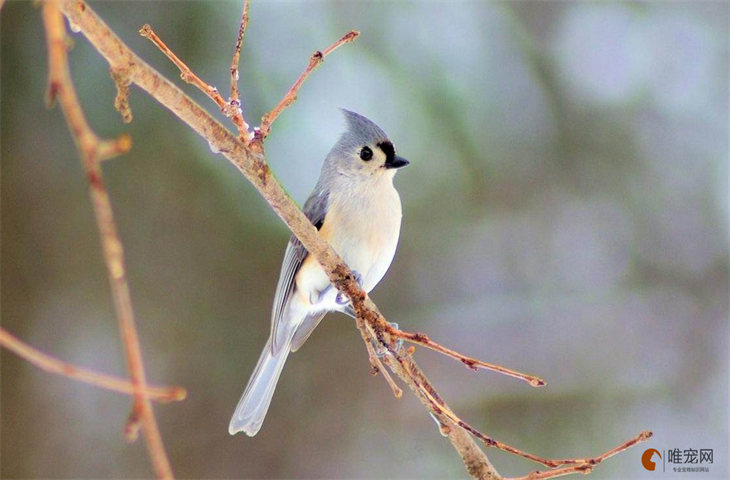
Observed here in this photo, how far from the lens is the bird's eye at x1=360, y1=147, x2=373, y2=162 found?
94.1 inches

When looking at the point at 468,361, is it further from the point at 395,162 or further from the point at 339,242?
the point at 395,162

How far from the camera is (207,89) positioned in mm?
1294

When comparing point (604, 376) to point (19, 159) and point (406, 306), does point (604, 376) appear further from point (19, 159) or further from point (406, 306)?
point (19, 159)

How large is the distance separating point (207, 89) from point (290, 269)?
1.03 m

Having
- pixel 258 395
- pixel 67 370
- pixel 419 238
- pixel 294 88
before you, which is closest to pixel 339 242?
pixel 258 395

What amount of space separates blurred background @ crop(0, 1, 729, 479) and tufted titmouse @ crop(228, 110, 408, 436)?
74cm

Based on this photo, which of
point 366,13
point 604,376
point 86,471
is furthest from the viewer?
point 366,13

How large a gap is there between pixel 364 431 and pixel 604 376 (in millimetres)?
1141

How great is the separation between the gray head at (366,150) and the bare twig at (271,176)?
81cm

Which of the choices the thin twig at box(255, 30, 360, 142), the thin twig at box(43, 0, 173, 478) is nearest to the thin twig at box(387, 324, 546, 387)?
the thin twig at box(255, 30, 360, 142)

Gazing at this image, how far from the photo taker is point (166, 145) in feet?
11.2

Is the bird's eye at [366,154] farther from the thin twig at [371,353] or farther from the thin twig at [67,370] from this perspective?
the thin twig at [67,370]

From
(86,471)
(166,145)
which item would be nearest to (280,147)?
(166,145)

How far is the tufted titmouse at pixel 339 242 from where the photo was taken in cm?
225
